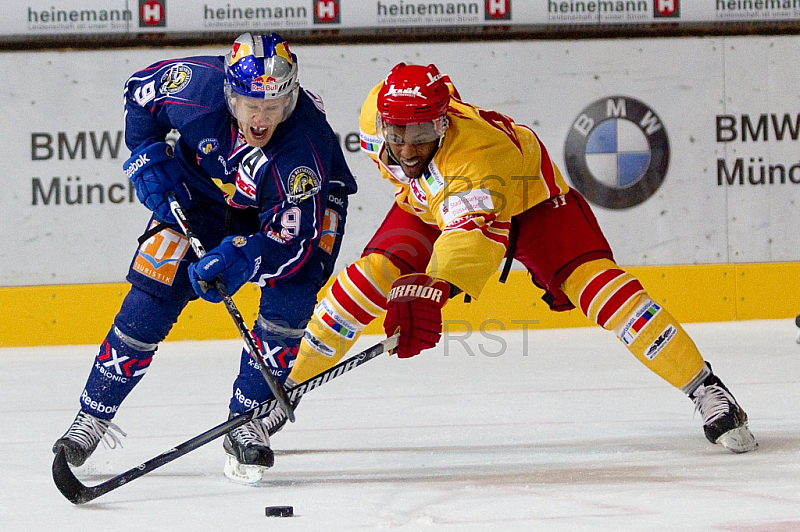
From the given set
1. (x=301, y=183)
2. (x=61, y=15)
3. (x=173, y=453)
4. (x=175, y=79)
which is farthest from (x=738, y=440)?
(x=61, y=15)

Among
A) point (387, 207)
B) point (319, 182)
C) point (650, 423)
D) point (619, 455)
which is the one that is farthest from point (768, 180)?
point (319, 182)

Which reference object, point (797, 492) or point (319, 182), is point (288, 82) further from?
point (797, 492)

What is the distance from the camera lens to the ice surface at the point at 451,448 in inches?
83.6

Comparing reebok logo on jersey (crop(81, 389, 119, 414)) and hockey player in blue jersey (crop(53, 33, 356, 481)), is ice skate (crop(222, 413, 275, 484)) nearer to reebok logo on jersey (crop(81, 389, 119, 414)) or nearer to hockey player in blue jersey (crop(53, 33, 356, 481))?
hockey player in blue jersey (crop(53, 33, 356, 481))

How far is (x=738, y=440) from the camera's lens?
2646 mm

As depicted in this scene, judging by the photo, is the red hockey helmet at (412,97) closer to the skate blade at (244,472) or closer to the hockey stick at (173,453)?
the hockey stick at (173,453)

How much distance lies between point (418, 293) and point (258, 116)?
1.90 feet

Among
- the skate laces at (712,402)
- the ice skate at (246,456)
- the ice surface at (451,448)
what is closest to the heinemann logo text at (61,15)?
the ice surface at (451,448)

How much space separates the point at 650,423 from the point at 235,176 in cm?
138

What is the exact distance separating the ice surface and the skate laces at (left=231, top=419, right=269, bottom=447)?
0.34 ft

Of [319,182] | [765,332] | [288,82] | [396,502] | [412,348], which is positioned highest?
[288,82]

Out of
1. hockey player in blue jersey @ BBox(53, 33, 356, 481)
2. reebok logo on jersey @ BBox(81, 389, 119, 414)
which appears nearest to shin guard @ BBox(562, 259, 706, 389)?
hockey player in blue jersey @ BBox(53, 33, 356, 481)

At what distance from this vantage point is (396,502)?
2256mm

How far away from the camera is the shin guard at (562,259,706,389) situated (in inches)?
105
